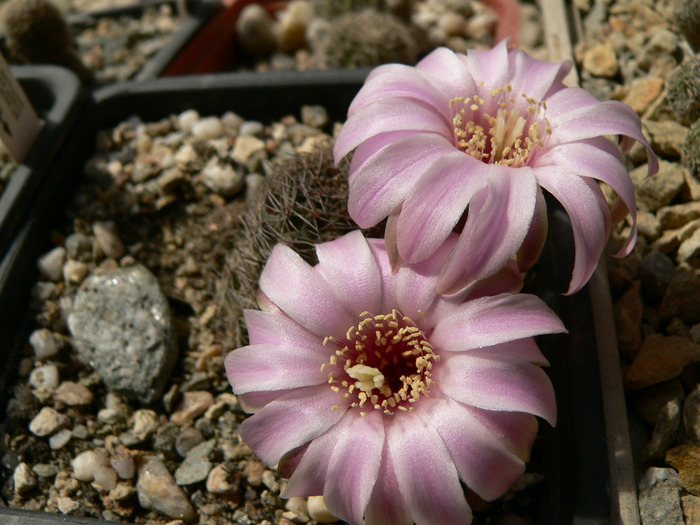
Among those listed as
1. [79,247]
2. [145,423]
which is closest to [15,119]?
[79,247]

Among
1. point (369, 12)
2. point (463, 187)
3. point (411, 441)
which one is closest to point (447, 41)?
point (369, 12)

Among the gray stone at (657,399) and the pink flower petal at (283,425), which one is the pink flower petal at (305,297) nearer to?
the pink flower petal at (283,425)

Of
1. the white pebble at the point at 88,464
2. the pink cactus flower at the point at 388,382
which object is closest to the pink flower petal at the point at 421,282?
the pink cactus flower at the point at 388,382

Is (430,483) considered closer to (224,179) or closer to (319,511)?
(319,511)

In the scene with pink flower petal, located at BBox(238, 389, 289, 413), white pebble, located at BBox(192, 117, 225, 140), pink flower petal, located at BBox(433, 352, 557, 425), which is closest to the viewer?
pink flower petal, located at BBox(433, 352, 557, 425)

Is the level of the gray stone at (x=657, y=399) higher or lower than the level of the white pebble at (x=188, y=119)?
lower

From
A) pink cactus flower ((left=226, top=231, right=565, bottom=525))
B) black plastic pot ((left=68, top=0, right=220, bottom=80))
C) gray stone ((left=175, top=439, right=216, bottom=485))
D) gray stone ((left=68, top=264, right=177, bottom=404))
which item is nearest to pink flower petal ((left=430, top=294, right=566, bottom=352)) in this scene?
pink cactus flower ((left=226, top=231, right=565, bottom=525))

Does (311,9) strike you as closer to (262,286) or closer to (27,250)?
(27,250)

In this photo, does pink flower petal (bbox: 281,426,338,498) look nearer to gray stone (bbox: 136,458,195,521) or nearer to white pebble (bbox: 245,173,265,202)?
gray stone (bbox: 136,458,195,521)
